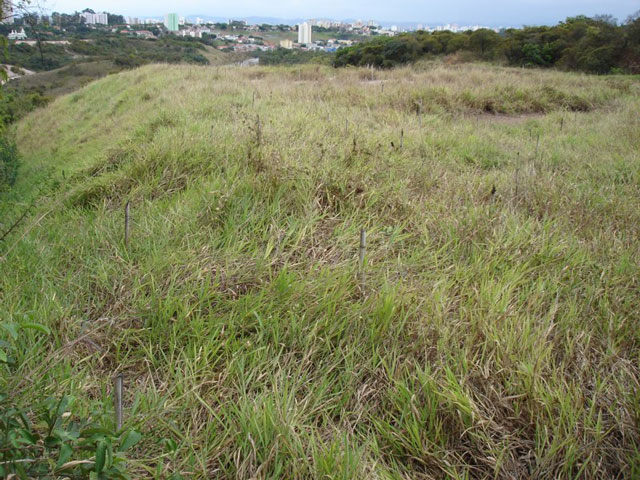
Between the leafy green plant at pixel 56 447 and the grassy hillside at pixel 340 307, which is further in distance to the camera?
the grassy hillside at pixel 340 307

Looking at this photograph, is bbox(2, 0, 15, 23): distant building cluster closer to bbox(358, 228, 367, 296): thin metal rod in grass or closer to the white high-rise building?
bbox(358, 228, 367, 296): thin metal rod in grass

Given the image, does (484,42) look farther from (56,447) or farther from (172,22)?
(172,22)

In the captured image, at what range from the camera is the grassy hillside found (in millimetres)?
1723

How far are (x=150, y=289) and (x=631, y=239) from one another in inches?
114

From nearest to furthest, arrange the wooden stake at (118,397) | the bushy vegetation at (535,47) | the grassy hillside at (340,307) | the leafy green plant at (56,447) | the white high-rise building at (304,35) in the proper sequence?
the leafy green plant at (56,447), the wooden stake at (118,397), the grassy hillside at (340,307), the bushy vegetation at (535,47), the white high-rise building at (304,35)

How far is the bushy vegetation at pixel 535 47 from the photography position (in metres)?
13.9

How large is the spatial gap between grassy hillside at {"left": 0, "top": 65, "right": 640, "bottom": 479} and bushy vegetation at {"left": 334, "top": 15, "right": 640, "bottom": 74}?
11.3 meters

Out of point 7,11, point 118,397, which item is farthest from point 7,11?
point 118,397

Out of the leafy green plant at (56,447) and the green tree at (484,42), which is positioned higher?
the green tree at (484,42)

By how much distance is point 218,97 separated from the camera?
24.4ft

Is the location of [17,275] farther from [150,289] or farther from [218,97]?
[218,97]

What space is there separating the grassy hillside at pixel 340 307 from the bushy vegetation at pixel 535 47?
446 inches

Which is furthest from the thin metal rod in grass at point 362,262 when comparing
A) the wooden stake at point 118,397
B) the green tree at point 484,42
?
the green tree at point 484,42

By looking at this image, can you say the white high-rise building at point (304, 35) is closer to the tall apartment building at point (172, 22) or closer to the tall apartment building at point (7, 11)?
the tall apartment building at point (172, 22)
